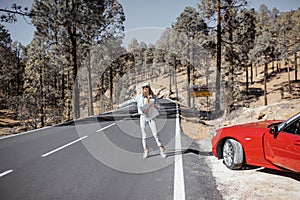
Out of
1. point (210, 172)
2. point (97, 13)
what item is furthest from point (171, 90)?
point (210, 172)

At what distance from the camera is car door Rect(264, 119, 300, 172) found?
4.29 meters

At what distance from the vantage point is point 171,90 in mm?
59281

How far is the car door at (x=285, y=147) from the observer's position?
429 cm

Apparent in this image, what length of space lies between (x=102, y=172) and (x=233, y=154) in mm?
2930

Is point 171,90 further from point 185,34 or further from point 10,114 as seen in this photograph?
→ point 10,114

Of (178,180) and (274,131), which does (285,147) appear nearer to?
(274,131)

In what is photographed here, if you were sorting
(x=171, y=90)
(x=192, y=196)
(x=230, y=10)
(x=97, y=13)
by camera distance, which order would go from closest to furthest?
(x=192, y=196)
(x=230, y=10)
(x=97, y=13)
(x=171, y=90)

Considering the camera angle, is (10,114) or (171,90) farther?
(171,90)

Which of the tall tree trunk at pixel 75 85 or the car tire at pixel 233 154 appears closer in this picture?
the car tire at pixel 233 154

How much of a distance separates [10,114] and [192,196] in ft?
175

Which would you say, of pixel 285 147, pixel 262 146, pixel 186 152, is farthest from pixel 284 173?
pixel 186 152

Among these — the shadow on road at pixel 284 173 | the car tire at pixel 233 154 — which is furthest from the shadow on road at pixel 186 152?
the shadow on road at pixel 284 173

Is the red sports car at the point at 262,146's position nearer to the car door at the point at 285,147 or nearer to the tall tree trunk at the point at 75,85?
the car door at the point at 285,147

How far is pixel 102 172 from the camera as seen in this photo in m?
5.64
